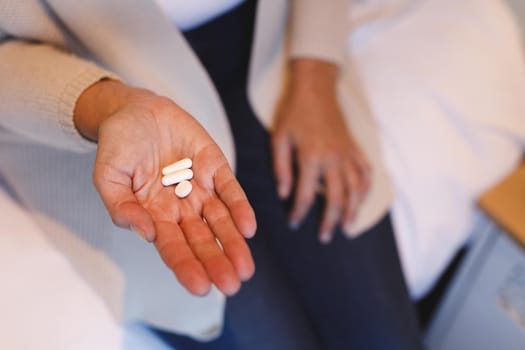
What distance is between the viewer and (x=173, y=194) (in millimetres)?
340

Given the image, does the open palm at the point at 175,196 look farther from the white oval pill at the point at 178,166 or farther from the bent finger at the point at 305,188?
the bent finger at the point at 305,188

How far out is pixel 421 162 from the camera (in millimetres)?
650

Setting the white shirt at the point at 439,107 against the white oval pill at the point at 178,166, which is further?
the white shirt at the point at 439,107

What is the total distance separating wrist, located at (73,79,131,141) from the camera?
0.37 metres

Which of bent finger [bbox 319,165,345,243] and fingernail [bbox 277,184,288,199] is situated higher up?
fingernail [bbox 277,184,288,199]

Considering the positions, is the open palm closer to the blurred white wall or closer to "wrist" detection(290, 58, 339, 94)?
"wrist" detection(290, 58, 339, 94)

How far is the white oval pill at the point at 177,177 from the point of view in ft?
1.11

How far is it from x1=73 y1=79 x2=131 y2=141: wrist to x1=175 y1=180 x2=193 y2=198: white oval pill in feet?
0.26

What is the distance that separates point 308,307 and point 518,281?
0.27m

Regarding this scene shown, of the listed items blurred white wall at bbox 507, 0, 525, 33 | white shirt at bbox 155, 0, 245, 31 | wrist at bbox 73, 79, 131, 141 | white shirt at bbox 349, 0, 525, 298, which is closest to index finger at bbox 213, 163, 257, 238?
wrist at bbox 73, 79, 131, 141

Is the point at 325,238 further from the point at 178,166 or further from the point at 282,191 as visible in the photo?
the point at 178,166

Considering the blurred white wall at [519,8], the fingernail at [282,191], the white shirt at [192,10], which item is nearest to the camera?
the white shirt at [192,10]

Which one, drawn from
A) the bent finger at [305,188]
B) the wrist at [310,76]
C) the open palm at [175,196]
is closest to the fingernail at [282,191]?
the bent finger at [305,188]

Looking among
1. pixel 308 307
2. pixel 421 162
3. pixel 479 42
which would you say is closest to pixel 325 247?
pixel 308 307
